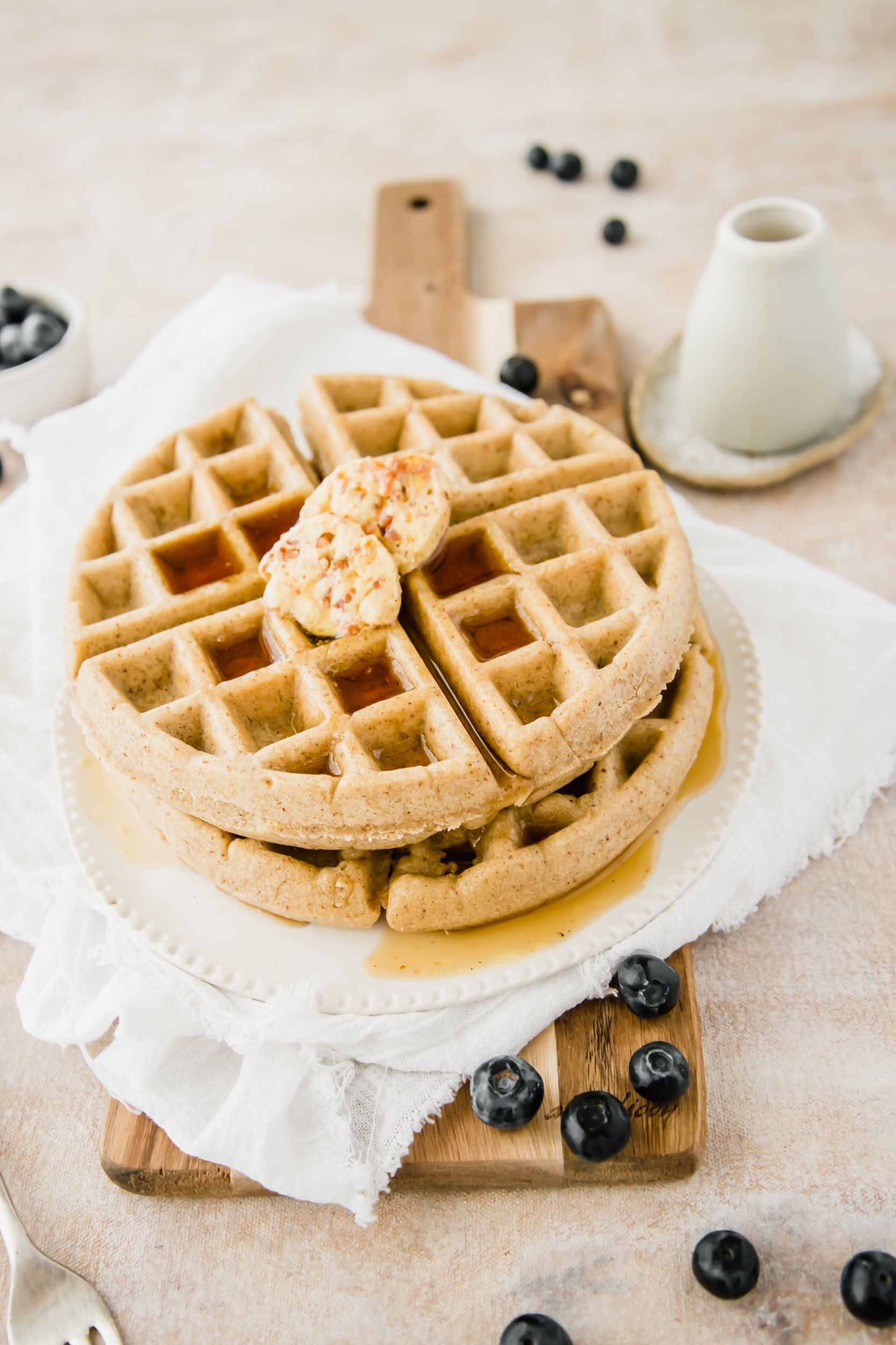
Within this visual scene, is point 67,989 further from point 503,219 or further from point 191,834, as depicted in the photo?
point 503,219

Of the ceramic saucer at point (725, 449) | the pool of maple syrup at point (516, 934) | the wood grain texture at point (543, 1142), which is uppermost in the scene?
the ceramic saucer at point (725, 449)

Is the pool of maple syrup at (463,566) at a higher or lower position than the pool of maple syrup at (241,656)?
higher

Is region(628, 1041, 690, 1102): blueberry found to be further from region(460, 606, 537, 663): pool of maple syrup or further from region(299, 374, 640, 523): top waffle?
region(299, 374, 640, 523): top waffle

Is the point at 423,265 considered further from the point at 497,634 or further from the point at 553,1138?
the point at 553,1138

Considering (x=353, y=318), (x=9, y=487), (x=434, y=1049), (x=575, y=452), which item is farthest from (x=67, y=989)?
(x=353, y=318)

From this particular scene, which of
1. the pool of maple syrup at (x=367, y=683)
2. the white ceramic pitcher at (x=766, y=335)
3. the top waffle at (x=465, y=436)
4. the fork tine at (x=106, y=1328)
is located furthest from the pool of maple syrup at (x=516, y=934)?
the white ceramic pitcher at (x=766, y=335)

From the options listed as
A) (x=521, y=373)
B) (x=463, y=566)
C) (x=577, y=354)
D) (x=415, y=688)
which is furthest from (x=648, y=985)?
(x=577, y=354)

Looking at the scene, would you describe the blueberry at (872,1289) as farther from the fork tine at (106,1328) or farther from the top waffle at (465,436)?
the top waffle at (465,436)

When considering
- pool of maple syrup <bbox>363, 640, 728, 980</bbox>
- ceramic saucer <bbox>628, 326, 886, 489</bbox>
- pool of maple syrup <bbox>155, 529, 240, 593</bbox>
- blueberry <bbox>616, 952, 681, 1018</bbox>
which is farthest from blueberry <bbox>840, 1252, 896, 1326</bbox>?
ceramic saucer <bbox>628, 326, 886, 489</bbox>
